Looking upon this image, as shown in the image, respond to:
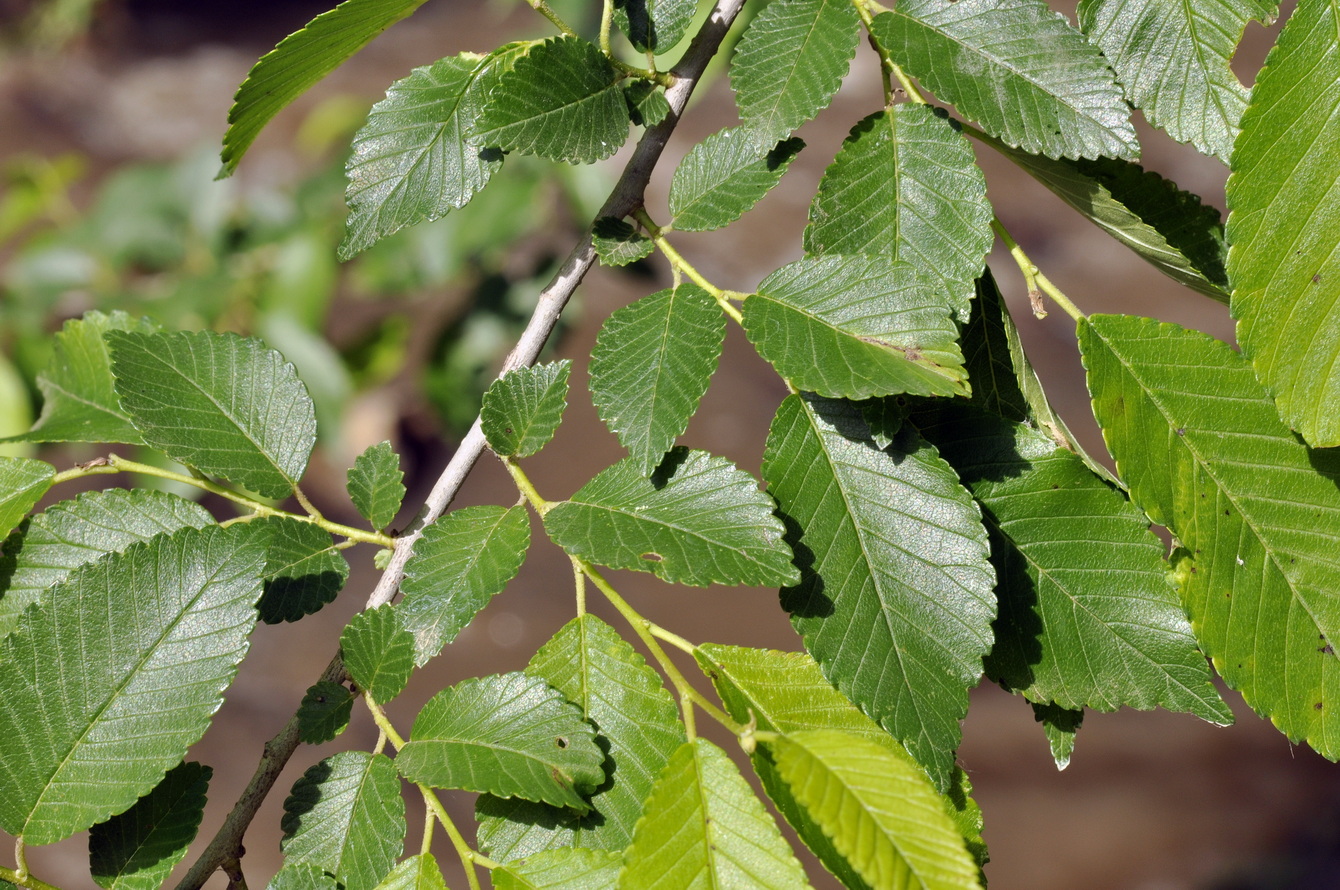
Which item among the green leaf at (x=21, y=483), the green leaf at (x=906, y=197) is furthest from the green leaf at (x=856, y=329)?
the green leaf at (x=21, y=483)

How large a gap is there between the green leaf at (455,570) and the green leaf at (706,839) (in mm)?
178

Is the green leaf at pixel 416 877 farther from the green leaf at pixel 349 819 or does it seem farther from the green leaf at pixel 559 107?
the green leaf at pixel 559 107

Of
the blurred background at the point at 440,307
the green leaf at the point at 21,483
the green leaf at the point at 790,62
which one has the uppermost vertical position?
the green leaf at the point at 790,62

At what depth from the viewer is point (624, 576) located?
14.6 ft

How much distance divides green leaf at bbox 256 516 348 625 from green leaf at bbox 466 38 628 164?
0.34 m

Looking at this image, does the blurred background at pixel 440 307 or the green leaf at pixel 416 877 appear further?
the blurred background at pixel 440 307

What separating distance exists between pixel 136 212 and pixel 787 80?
214cm

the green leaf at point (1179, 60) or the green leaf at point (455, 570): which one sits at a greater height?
the green leaf at point (1179, 60)

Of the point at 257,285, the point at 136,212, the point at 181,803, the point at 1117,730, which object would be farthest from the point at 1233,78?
the point at 1117,730

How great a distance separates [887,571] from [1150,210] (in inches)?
15.8

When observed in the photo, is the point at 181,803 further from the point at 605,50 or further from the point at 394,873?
the point at 605,50

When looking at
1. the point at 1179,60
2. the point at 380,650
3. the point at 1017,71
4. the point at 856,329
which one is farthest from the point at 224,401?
the point at 1179,60

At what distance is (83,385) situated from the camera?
0.93 m

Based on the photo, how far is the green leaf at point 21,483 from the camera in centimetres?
78
